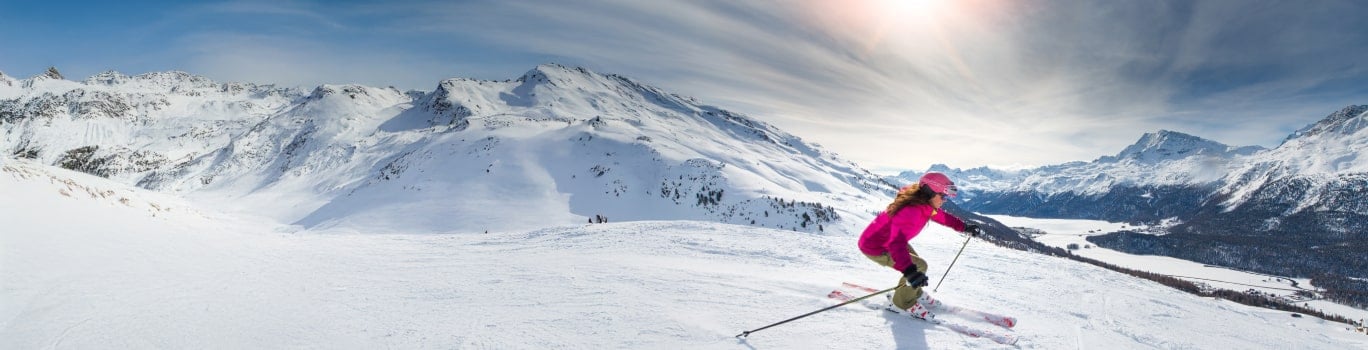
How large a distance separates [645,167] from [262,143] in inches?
3269

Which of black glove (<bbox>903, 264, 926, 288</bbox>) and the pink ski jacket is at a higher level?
Result: the pink ski jacket

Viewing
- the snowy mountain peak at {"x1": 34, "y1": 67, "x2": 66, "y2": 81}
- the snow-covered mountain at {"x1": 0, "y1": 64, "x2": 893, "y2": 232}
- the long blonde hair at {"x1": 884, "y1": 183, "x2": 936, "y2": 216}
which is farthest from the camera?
the snowy mountain peak at {"x1": 34, "y1": 67, "x2": 66, "y2": 81}

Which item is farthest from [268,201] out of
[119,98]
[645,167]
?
[119,98]

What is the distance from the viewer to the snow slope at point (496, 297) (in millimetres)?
4918

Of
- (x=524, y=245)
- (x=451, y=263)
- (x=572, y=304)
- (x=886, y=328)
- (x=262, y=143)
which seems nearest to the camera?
(x=886, y=328)

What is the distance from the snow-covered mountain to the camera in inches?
1913

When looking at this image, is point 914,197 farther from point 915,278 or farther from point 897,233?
point 915,278

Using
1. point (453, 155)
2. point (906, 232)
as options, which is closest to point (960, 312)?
point (906, 232)

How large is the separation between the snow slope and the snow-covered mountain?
1158 inches

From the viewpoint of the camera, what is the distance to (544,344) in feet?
16.0

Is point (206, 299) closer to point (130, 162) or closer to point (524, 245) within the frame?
point (524, 245)

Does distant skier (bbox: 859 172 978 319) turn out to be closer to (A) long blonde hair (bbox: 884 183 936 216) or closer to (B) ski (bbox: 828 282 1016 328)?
(A) long blonde hair (bbox: 884 183 936 216)

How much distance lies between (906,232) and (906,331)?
1328 millimetres

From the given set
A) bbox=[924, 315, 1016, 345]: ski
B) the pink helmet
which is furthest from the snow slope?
the pink helmet
